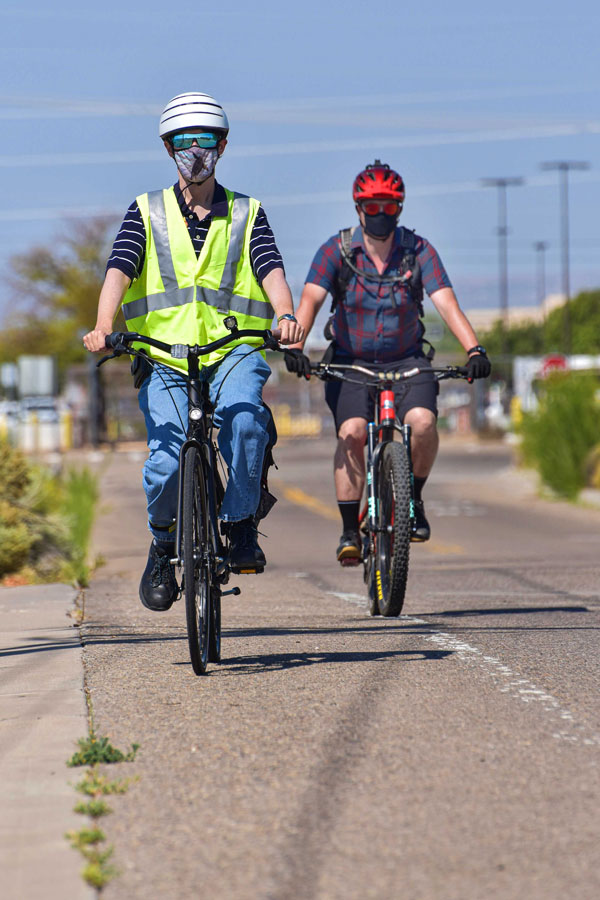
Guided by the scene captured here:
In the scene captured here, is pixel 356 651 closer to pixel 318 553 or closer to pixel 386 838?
pixel 386 838

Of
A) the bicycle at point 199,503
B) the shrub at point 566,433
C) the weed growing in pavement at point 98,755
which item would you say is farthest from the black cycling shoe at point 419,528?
the shrub at point 566,433

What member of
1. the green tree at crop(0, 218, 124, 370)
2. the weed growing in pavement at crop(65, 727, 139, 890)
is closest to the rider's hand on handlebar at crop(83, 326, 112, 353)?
the weed growing in pavement at crop(65, 727, 139, 890)

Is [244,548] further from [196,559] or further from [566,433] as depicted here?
[566,433]

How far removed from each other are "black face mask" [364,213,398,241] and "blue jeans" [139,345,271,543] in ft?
6.89

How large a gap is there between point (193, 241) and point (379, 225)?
1.99 m

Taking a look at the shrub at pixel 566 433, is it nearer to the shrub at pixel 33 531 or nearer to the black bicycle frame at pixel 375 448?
the shrub at pixel 33 531

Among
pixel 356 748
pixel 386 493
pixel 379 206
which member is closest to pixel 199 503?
pixel 356 748

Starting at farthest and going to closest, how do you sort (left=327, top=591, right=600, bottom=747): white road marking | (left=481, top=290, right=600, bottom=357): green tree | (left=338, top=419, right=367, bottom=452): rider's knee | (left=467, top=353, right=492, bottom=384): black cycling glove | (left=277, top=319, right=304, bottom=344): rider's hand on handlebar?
(left=481, top=290, right=600, bottom=357): green tree < (left=338, top=419, right=367, bottom=452): rider's knee < (left=467, top=353, right=492, bottom=384): black cycling glove < (left=277, top=319, right=304, bottom=344): rider's hand on handlebar < (left=327, top=591, right=600, bottom=747): white road marking

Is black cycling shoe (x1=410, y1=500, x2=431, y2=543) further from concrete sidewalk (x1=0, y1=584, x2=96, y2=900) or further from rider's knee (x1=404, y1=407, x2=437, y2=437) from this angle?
concrete sidewalk (x1=0, y1=584, x2=96, y2=900)

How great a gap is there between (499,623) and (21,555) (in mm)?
4635

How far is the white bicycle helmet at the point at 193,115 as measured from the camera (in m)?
5.63

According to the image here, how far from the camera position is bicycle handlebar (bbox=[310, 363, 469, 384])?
7074 millimetres

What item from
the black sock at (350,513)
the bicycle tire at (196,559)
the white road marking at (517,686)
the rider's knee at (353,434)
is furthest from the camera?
the black sock at (350,513)

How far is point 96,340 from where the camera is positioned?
535 centimetres
